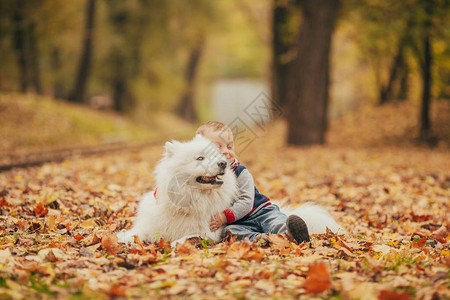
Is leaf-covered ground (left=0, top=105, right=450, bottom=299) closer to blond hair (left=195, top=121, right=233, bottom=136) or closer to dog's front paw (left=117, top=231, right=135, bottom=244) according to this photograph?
dog's front paw (left=117, top=231, right=135, bottom=244)

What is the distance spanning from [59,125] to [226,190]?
15.0m

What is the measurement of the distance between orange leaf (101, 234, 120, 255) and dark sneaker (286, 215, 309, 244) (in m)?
1.56

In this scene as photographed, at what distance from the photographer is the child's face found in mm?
3893

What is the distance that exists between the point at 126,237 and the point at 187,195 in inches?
32.4

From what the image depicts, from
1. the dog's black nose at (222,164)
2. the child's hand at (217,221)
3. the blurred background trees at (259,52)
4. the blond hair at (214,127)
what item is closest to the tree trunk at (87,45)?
the blurred background trees at (259,52)

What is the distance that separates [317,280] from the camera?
274cm

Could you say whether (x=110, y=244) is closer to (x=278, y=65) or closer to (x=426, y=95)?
(x=426, y=95)

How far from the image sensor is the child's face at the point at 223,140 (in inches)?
153

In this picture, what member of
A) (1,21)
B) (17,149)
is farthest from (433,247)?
(1,21)

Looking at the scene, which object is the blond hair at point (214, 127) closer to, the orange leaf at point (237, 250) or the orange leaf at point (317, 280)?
the orange leaf at point (237, 250)

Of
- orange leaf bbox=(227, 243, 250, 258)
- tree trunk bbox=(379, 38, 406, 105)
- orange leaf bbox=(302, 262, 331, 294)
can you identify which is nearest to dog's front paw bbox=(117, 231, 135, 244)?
orange leaf bbox=(227, 243, 250, 258)

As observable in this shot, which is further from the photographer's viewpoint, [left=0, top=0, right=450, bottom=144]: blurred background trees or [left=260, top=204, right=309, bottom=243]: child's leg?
[left=0, top=0, right=450, bottom=144]: blurred background trees

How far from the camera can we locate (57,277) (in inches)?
116

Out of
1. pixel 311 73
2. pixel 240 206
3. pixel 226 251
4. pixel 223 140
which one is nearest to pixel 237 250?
pixel 226 251
